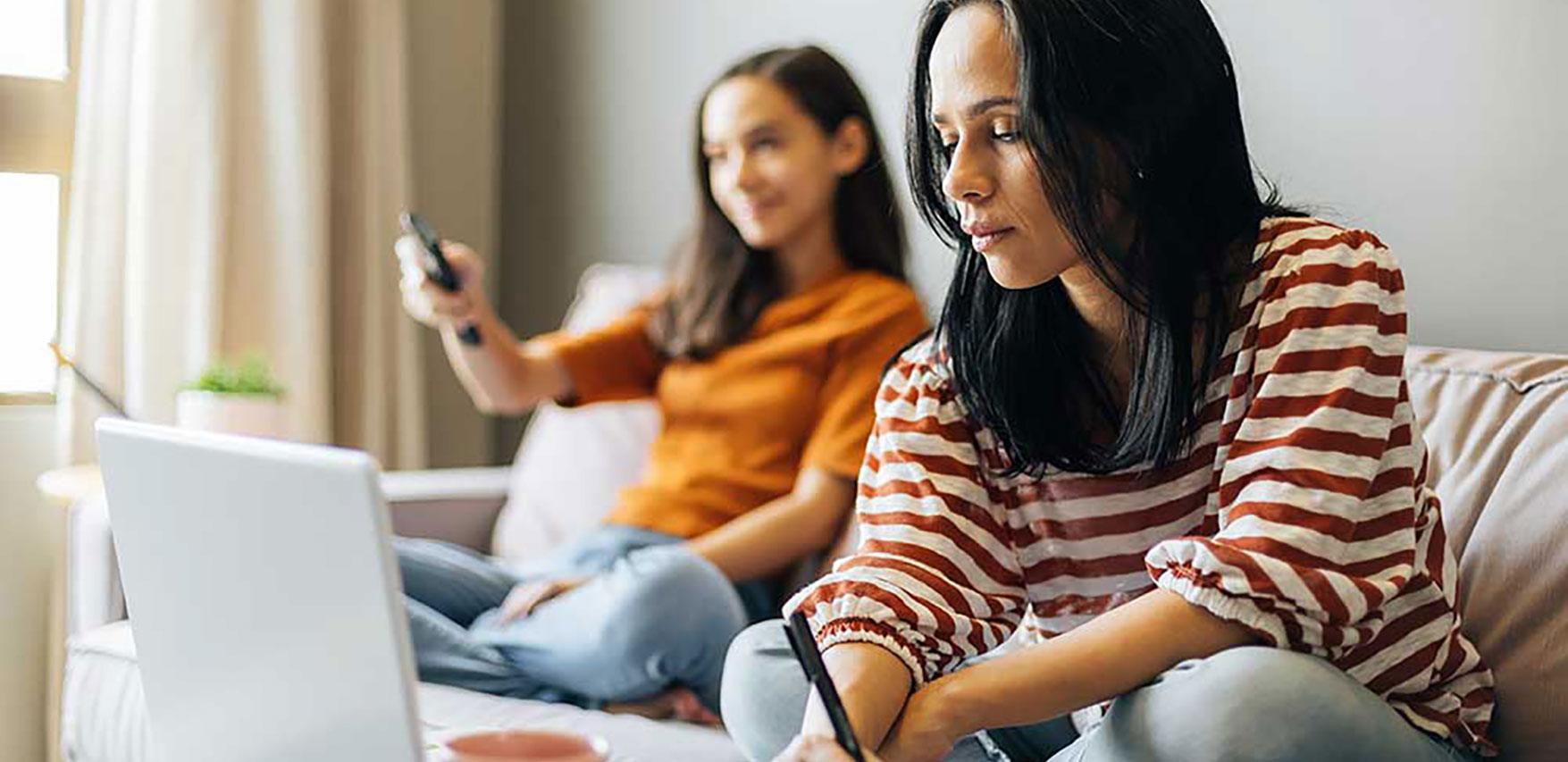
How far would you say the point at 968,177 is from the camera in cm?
118

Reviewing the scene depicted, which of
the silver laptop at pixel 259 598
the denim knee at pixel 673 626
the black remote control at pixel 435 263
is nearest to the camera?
the silver laptop at pixel 259 598

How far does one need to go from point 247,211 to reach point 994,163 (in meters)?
1.67

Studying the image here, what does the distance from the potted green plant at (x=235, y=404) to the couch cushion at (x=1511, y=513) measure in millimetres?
1323

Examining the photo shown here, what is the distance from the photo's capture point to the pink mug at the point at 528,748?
92 cm

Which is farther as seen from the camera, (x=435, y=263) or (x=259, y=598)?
(x=435, y=263)

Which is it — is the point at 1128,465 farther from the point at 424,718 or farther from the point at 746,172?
the point at 746,172

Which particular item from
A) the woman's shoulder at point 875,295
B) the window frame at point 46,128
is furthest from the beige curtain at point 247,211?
Answer: the woman's shoulder at point 875,295

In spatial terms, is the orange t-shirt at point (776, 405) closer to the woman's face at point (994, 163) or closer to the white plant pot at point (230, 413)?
the white plant pot at point (230, 413)

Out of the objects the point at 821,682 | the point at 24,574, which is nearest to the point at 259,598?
the point at 821,682

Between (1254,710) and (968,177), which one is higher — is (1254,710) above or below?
below

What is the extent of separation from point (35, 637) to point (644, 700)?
113 cm

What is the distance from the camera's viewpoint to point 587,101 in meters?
2.84

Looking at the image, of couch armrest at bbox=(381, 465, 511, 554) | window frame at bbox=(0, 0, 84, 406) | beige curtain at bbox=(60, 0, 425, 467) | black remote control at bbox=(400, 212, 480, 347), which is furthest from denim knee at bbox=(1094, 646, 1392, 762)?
window frame at bbox=(0, 0, 84, 406)

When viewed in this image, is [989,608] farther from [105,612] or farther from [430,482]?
[430,482]
